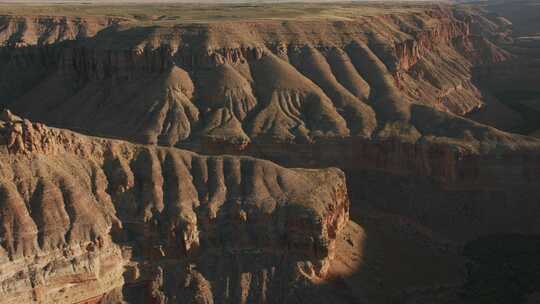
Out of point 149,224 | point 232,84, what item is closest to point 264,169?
point 149,224

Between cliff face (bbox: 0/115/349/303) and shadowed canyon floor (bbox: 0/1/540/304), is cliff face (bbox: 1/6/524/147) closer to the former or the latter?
shadowed canyon floor (bbox: 0/1/540/304)

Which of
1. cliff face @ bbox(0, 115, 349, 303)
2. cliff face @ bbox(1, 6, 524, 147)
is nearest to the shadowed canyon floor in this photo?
cliff face @ bbox(0, 115, 349, 303)

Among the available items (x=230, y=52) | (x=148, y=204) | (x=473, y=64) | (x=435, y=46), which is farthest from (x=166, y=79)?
(x=473, y=64)

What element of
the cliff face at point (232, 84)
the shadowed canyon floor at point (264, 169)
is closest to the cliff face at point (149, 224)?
the shadowed canyon floor at point (264, 169)

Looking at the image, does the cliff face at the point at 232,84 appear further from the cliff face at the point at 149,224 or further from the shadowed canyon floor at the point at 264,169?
the cliff face at the point at 149,224

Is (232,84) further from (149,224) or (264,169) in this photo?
(149,224)

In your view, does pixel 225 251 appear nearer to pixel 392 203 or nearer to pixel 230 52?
pixel 392 203
